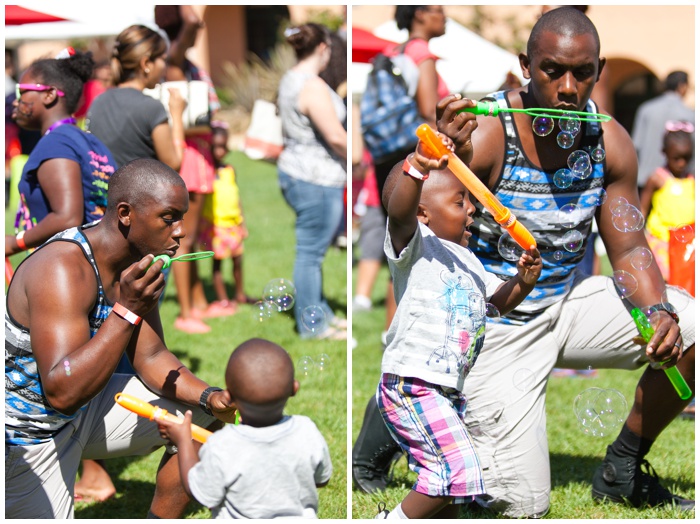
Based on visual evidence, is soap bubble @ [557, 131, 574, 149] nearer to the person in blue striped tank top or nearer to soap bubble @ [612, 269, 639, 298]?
the person in blue striped tank top

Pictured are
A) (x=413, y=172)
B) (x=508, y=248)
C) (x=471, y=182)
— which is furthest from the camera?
(x=508, y=248)

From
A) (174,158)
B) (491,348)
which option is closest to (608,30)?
(174,158)

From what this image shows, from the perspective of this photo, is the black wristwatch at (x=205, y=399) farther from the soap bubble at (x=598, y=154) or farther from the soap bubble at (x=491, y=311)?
the soap bubble at (x=598, y=154)

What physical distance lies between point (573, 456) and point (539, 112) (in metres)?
1.92

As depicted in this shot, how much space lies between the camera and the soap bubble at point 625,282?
3.89 meters

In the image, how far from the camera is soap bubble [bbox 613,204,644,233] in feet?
12.7

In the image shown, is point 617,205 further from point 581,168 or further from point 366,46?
point 366,46

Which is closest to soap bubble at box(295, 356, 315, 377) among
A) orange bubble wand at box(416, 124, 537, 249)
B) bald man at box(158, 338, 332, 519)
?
bald man at box(158, 338, 332, 519)

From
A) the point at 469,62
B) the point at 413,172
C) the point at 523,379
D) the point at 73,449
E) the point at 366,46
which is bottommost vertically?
the point at 73,449

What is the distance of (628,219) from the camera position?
3.88 metres

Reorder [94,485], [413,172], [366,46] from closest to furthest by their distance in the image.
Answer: [413,172]
[94,485]
[366,46]

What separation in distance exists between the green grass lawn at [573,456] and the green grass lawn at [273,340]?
0.13m

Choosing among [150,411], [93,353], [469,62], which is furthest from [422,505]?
[469,62]

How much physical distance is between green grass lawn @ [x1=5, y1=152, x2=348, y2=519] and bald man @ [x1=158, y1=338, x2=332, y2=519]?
0.04 meters
